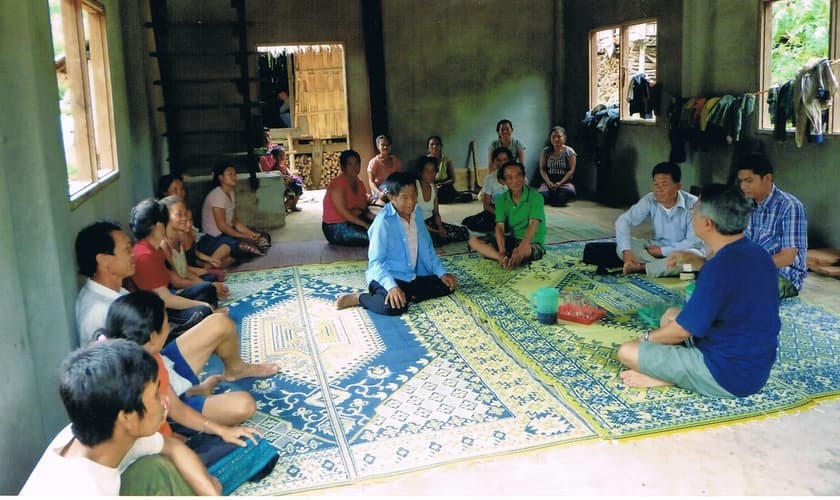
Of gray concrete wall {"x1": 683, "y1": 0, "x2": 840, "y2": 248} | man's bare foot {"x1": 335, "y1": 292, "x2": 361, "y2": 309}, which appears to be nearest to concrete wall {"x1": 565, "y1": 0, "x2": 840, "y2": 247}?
gray concrete wall {"x1": 683, "y1": 0, "x2": 840, "y2": 248}

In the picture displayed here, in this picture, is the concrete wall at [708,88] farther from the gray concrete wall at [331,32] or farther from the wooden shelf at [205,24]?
the wooden shelf at [205,24]

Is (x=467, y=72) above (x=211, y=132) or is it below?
above

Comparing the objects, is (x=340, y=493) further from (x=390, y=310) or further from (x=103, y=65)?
(x=103, y=65)

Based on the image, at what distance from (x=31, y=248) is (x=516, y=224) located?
4085 millimetres

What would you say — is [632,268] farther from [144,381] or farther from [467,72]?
[467,72]

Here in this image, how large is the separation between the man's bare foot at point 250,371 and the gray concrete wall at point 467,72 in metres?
6.92

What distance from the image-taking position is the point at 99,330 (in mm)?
3197

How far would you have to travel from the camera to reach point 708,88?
7922 mm

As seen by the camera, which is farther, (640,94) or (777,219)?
(640,94)

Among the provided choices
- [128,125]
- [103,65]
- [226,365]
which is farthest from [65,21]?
[226,365]

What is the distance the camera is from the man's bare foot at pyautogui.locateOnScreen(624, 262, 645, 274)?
5672 mm

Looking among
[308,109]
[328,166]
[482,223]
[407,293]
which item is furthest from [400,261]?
[308,109]

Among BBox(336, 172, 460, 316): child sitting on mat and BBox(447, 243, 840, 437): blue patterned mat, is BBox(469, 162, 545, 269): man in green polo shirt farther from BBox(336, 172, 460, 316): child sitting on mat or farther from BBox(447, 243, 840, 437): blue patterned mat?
BBox(336, 172, 460, 316): child sitting on mat

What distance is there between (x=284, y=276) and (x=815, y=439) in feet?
13.8
